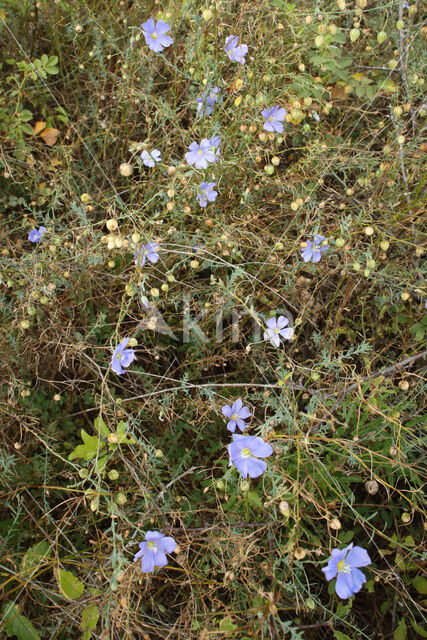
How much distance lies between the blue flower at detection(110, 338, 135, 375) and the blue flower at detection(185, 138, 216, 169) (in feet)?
2.33

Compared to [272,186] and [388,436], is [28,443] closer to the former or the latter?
[388,436]

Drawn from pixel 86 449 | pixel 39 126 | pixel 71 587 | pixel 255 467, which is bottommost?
pixel 71 587

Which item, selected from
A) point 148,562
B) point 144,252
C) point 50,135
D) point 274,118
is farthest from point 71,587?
point 50,135

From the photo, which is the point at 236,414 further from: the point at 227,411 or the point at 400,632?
the point at 400,632

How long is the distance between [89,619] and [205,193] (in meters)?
1.49

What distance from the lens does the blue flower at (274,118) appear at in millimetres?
1976

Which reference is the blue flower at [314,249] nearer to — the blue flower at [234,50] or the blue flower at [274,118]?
the blue flower at [274,118]

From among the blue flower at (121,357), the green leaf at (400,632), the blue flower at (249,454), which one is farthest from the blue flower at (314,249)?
the green leaf at (400,632)

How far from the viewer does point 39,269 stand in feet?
6.33

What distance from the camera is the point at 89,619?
1.45 m

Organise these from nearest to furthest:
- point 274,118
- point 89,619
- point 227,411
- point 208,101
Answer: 1. point 89,619
2. point 227,411
3. point 274,118
4. point 208,101

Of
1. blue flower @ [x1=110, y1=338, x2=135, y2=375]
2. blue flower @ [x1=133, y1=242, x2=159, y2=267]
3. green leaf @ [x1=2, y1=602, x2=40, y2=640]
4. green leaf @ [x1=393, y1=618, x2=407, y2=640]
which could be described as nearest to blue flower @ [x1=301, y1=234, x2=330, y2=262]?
blue flower @ [x1=133, y1=242, x2=159, y2=267]

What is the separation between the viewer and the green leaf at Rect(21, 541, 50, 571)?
1.55 m

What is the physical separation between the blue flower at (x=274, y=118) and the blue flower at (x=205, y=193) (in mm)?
337
